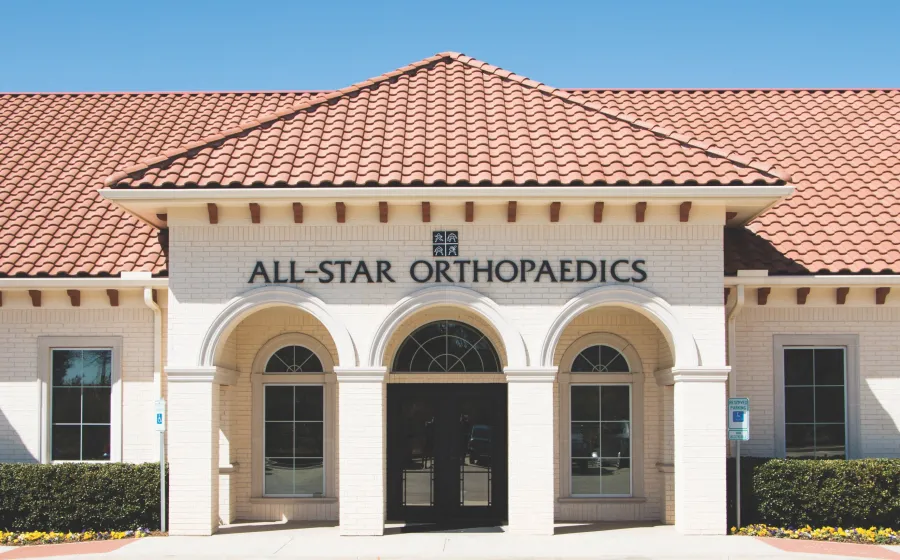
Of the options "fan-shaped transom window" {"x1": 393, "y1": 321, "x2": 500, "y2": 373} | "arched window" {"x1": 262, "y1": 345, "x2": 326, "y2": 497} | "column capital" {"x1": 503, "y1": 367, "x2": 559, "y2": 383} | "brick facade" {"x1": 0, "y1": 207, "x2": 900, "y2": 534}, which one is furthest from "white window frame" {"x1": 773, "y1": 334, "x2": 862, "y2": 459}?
"arched window" {"x1": 262, "y1": 345, "x2": 326, "y2": 497}

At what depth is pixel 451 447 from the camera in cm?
1653

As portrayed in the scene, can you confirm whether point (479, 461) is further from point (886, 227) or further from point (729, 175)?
point (886, 227)

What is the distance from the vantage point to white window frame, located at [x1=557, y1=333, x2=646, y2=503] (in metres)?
16.5

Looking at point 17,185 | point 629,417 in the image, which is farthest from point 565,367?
point 17,185

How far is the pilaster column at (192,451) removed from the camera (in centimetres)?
1452

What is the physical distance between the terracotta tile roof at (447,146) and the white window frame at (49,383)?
318 centimetres

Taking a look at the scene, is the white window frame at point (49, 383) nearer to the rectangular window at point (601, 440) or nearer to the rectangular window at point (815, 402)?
the rectangular window at point (601, 440)

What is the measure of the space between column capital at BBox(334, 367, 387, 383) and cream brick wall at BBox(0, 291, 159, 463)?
3.61 m

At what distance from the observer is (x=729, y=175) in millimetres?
14352

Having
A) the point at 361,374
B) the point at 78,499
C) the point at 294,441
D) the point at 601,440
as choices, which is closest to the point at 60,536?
the point at 78,499

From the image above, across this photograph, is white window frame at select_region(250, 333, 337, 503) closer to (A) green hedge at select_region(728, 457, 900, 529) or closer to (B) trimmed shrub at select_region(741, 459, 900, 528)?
(A) green hedge at select_region(728, 457, 900, 529)

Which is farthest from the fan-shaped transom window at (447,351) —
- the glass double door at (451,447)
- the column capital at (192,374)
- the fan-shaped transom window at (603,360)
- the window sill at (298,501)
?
the column capital at (192,374)

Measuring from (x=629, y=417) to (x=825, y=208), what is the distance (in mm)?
5003

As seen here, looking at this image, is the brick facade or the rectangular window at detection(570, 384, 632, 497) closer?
the brick facade
